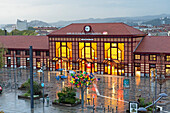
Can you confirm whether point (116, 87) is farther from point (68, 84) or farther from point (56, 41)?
point (56, 41)

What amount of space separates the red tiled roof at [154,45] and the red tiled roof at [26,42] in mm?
25975

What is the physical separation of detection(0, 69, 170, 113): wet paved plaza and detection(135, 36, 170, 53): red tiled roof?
6.90 metres

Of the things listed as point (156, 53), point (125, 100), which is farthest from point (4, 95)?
point (156, 53)

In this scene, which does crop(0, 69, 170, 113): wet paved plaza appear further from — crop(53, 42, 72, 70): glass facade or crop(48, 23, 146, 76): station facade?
crop(53, 42, 72, 70): glass facade

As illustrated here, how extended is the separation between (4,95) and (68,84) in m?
14.1

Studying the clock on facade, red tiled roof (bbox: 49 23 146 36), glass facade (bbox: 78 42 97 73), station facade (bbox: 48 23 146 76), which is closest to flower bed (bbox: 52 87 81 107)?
station facade (bbox: 48 23 146 76)

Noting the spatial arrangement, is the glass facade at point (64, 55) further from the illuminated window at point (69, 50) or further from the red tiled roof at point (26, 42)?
the red tiled roof at point (26, 42)

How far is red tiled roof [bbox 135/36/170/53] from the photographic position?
6910cm

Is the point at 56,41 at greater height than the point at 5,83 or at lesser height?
greater

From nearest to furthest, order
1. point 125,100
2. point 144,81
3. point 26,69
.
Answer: point 125,100, point 144,81, point 26,69

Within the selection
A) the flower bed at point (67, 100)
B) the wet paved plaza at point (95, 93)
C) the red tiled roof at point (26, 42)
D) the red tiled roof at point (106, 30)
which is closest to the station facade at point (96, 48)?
the red tiled roof at point (106, 30)

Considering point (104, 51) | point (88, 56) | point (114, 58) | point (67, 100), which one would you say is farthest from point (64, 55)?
point (67, 100)

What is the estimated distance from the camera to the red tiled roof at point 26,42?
278 feet

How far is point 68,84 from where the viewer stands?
60.4 metres
